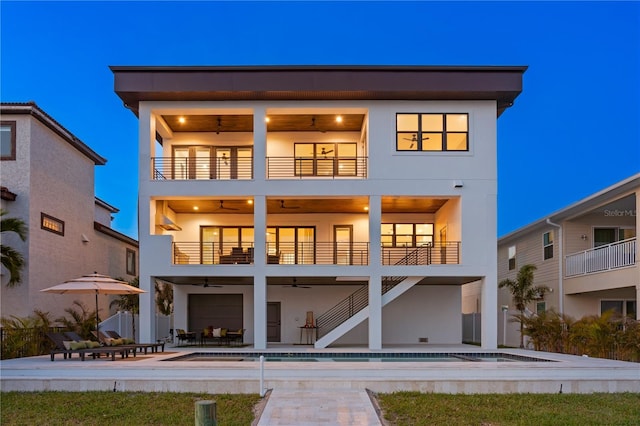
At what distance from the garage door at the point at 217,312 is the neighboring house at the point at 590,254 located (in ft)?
39.0

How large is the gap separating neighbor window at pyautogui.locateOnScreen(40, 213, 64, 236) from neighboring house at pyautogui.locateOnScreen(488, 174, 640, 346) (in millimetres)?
18629

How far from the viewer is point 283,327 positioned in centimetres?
2327

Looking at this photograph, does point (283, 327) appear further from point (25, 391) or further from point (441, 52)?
point (441, 52)

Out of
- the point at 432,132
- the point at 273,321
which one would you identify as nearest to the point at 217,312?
the point at 273,321

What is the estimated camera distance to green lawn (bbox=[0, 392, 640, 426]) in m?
9.57

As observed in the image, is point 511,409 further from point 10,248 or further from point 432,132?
point 10,248

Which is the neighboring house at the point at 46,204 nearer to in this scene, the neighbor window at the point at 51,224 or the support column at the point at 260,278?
the neighbor window at the point at 51,224

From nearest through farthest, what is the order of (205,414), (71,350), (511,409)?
(205,414) → (511,409) → (71,350)

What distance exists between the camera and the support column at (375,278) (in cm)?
1953

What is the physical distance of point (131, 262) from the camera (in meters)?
31.0

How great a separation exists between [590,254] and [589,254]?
50mm

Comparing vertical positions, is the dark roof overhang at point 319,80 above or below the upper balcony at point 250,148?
above

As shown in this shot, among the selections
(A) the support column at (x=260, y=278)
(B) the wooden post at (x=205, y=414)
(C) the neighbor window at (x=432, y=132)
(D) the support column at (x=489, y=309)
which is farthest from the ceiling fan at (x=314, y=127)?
(B) the wooden post at (x=205, y=414)

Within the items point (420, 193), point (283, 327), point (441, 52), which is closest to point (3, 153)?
point (283, 327)
